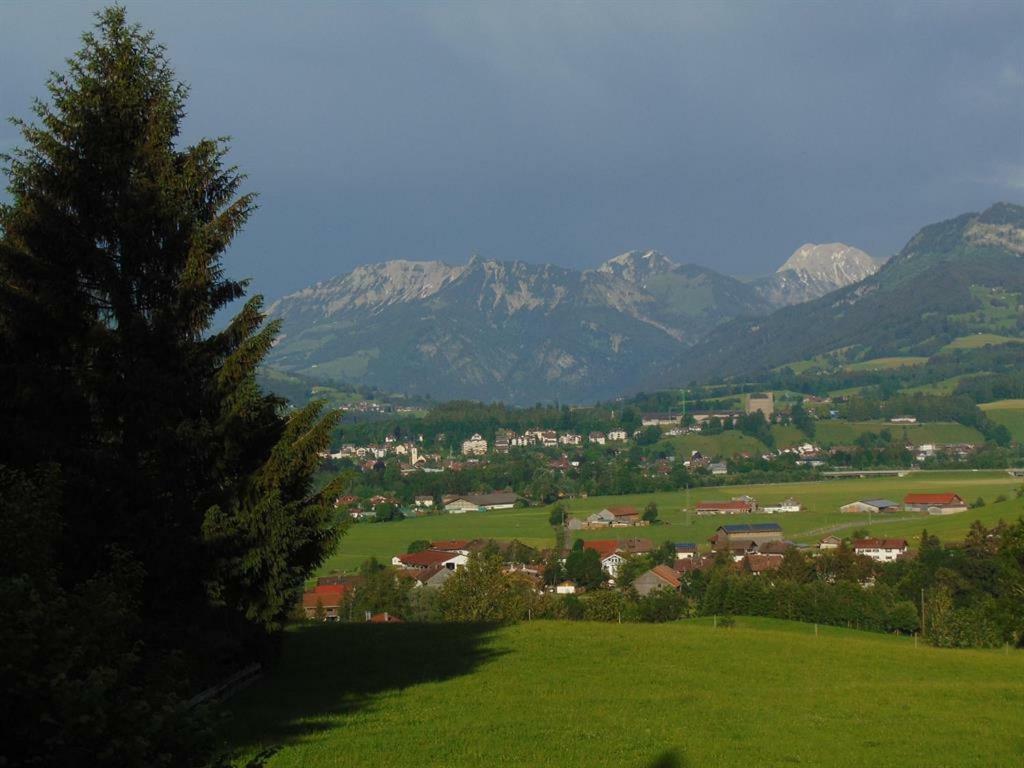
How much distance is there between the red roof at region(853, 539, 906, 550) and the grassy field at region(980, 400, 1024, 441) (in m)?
109

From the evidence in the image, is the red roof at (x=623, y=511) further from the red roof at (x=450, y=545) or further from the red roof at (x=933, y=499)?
the red roof at (x=933, y=499)

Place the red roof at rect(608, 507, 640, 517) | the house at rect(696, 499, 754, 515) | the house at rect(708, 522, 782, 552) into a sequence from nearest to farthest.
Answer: the house at rect(708, 522, 782, 552) → the red roof at rect(608, 507, 640, 517) → the house at rect(696, 499, 754, 515)

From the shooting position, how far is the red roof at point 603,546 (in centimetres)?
7775

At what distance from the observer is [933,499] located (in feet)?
345

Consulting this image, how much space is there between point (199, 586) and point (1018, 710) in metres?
12.1

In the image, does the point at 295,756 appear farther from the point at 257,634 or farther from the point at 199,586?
the point at 257,634

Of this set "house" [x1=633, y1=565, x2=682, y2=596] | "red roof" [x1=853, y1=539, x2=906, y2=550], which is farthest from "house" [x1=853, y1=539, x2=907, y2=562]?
"house" [x1=633, y1=565, x2=682, y2=596]

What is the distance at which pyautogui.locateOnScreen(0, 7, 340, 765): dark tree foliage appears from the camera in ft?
45.2

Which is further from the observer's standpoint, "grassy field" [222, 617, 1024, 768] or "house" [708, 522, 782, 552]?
"house" [708, 522, 782, 552]

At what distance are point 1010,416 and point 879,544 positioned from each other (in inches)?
4948

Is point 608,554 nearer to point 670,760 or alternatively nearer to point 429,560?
point 429,560

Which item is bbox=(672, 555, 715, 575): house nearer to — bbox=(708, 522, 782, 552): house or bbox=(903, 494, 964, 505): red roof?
bbox=(708, 522, 782, 552): house

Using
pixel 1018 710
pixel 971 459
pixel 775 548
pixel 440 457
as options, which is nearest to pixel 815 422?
pixel 971 459

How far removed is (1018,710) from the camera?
17.7m
